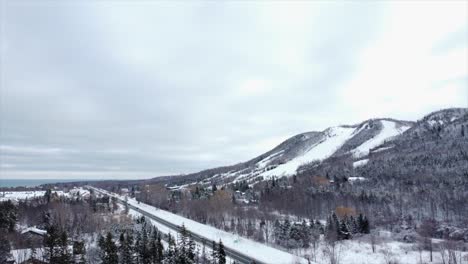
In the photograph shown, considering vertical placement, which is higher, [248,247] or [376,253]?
[248,247]

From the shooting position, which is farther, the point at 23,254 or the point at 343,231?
the point at 343,231

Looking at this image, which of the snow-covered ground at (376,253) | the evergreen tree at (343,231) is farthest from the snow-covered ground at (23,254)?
the evergreen tree at (343,231)

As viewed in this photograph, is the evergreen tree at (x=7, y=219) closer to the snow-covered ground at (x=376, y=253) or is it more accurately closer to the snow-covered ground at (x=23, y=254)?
the snow-covered ground at (x=23, y=254)

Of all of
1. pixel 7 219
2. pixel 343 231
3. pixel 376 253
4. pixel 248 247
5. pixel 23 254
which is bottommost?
pixel 376 253

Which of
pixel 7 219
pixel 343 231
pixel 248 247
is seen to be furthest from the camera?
pixel 7 219

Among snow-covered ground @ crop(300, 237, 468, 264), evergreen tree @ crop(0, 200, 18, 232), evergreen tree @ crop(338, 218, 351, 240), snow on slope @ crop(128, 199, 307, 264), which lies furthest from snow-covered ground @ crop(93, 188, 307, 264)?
evergreen tree @ crop(0, 200, 18, 232)

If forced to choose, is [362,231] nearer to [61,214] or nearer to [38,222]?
[61,214]

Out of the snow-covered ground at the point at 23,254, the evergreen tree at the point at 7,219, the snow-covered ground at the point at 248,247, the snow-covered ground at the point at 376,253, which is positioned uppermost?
the evergreen tree at the point at 7,219

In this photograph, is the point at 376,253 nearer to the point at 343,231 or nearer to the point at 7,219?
the point at 343,231

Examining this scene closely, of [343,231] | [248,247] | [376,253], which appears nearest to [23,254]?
[248,247]

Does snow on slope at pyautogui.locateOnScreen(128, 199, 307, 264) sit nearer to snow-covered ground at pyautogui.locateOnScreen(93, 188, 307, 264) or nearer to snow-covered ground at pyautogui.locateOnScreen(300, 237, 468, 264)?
snow-covered ground at pyautogui.locateOnScreen(93, 188, 307, 264)

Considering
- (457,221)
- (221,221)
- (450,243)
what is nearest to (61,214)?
(221,221)
